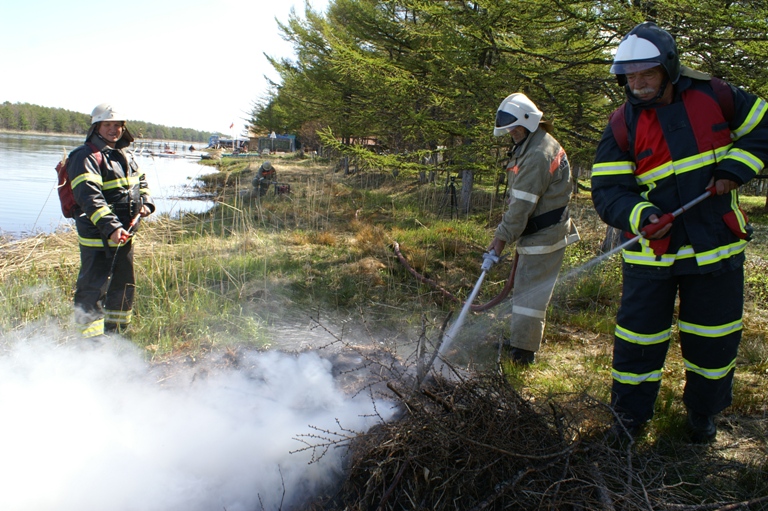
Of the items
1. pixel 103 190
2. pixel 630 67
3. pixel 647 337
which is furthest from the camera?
pixel 103 190

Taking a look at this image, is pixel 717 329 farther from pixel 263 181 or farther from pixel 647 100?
pixel 263 181

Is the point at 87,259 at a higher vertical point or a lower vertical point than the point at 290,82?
lower

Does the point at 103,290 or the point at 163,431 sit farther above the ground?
the point at 103,290

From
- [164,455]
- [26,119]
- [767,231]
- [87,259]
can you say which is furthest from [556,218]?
[26,119]

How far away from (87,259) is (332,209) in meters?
7.54

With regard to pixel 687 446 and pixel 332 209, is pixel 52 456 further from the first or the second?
pixel 332 209

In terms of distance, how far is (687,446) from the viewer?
102 inches

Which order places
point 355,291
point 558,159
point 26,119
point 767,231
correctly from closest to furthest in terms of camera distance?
1. point 558,159
2. point 355,291
3. point 767,231
4. point 26,119

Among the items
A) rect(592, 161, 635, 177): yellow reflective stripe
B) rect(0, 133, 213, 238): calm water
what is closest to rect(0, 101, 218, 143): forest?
rect(0, 133, 213, 238): calm water

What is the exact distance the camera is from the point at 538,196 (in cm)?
361

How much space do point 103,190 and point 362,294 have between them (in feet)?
9.39

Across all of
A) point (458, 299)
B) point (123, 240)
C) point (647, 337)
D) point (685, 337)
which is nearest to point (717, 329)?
Answer: point (685, 337)

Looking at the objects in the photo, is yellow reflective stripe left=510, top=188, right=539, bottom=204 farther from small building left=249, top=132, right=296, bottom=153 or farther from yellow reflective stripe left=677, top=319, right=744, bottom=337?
small building left=249, top=132, right=296, bottom=153

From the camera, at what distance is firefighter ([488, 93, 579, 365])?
3.55m
